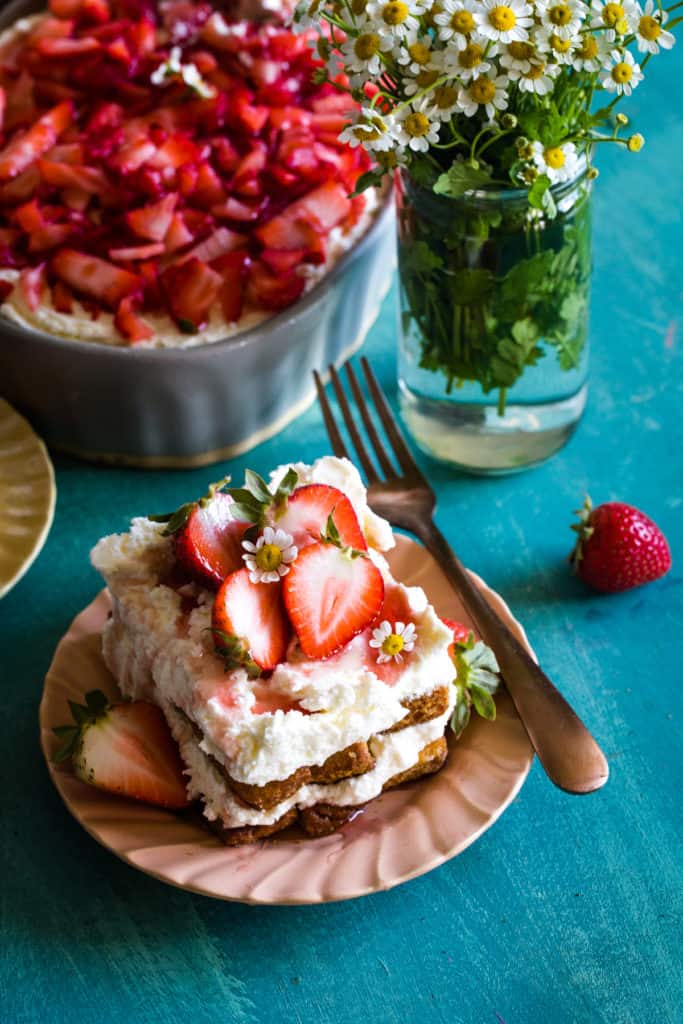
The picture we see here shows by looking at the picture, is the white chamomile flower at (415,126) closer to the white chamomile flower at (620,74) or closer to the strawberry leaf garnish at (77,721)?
the white chamomile flower at (620,74)

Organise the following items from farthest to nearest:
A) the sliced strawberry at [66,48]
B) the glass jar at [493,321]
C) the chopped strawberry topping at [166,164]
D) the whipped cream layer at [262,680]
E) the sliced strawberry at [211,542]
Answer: the sliced strawberry at [66,48]
the chopped strawberry topping at [166,164]
the glass jar at [493,321]
the sliced strawberry at [211,542]
the whipped cream layer at [262,680]

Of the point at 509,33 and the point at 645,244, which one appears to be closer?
the point at 509,33

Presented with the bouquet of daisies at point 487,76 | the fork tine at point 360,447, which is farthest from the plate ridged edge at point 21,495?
the bouquet of daisies at point 487,76

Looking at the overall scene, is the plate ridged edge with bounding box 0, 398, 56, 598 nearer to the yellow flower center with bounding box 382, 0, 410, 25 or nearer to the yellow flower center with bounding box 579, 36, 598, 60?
the yellow flower center with bounding box 382, 0, 410, 25

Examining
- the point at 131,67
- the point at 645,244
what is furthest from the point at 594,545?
the point at 131,67

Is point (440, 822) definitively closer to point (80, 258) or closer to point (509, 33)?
point (509, 33)

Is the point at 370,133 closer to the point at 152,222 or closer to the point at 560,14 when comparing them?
the point at 560,14

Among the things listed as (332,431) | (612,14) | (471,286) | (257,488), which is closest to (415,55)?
(612,14)
